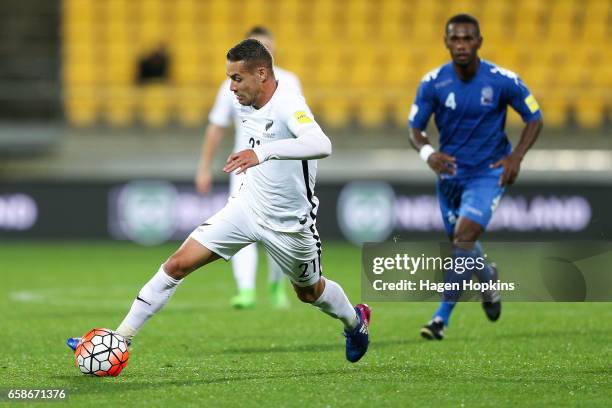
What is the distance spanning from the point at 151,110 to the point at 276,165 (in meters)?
13.0

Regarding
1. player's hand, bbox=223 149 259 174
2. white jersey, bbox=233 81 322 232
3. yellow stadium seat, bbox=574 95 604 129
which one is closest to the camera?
player's hand, bbox=223 149 259 174

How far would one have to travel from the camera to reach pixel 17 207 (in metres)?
17.7

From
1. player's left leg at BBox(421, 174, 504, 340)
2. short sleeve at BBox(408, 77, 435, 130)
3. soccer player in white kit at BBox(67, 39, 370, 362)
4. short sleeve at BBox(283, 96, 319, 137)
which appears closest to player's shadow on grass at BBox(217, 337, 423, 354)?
player's left leg at BBox(421, 174, 504, 340)

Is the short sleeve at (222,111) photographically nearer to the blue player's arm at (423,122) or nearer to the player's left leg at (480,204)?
the blue player's arm at (423,122)

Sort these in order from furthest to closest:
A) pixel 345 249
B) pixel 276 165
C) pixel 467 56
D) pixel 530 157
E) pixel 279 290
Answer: pixel 530 157
pixel 345 249
pixel 279 290
pixel 467 56
pixel 276 165

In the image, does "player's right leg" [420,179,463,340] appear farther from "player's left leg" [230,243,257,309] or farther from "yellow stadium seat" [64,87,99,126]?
"yellow stadium seat" [64,87,99,126]

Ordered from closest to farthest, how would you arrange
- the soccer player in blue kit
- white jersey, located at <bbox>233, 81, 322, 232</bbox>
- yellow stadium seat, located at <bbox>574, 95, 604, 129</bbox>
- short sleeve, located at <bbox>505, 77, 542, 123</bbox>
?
white jersey, located at <bbox>233, 81, 322, 232</bbox> → the soccer player in blue kit → short sleeve, located at <bbox>505, 77, 542, 123</bbox> → yellow stadium seat, located at <bbox>574, 95, 604, 129</bbox>

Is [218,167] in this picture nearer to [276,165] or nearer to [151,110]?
[151,110]

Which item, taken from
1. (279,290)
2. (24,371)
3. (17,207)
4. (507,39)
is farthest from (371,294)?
(507,39)

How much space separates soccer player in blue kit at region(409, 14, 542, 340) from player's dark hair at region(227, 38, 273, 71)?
228cm

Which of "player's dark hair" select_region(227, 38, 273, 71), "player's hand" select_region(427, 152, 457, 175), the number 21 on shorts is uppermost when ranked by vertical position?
"player's dark hair" select_region(227, 38, 273, 71)

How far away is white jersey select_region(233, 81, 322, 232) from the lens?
6.54m

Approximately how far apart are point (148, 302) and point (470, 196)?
9.45 ft

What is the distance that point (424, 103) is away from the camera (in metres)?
8.62
